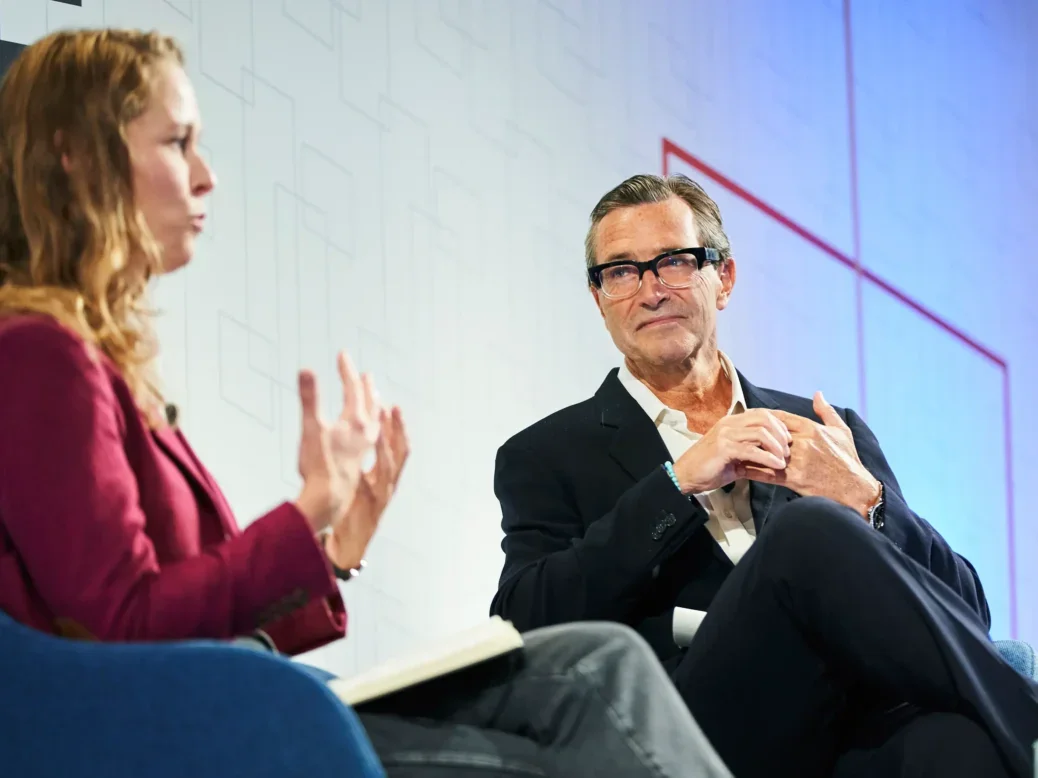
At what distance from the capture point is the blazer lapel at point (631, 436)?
2154 mm

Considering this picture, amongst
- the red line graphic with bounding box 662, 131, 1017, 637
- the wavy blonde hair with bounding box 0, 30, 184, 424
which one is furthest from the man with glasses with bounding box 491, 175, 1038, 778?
the red line graphic with bounding box 662, 131, 1017, 637

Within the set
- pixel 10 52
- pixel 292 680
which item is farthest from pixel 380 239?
pixel 292 680

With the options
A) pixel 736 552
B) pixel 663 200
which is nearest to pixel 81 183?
pixel 736 552

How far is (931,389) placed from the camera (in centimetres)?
395

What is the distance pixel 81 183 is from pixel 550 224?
1.89 metres

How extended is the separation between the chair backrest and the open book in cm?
109

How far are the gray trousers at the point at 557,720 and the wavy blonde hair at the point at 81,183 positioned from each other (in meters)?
0.37

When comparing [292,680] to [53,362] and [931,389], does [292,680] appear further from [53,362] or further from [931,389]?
[931,389]

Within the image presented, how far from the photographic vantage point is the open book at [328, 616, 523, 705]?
119 centimetres

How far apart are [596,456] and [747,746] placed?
727 mm

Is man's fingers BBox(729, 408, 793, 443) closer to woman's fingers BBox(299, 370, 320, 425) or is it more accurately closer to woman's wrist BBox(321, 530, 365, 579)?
woman's wrist BBox(321, 530, 365, 579)

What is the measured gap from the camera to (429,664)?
119cm

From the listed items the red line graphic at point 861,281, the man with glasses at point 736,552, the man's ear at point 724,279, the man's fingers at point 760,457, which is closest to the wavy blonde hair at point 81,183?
the man with glasses at point 736,552

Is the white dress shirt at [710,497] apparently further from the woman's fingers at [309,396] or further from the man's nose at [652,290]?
the woman's fingers at [309,396]
